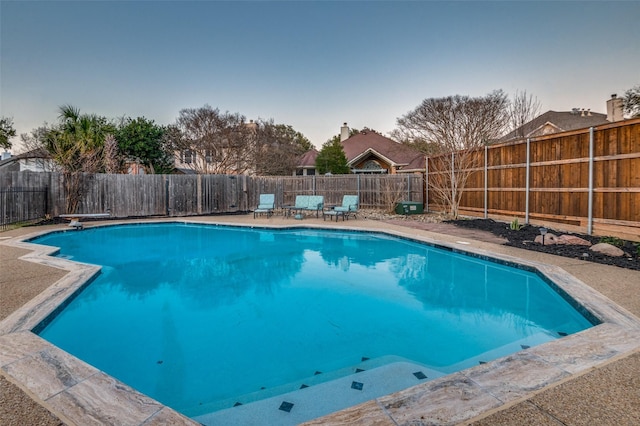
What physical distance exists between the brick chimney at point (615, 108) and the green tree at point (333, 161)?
42.1 feet

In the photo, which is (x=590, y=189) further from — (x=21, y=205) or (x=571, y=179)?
(x=21, y=205)

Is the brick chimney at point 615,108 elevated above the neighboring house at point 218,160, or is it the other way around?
the brick chimney at point 615,108

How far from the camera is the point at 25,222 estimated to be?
11.8 m

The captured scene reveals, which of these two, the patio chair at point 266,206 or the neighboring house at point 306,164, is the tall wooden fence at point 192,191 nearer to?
the patio chair at point 266,206

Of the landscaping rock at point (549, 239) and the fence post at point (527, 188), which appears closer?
the landscaping rock at point (549, 239)

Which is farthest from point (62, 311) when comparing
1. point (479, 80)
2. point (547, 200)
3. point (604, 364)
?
point (479, 80)

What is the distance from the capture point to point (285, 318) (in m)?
4.43

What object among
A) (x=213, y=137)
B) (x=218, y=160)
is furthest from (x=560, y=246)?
(x=218, y=160)

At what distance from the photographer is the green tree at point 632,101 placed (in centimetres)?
1155

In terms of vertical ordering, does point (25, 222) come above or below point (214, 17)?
below

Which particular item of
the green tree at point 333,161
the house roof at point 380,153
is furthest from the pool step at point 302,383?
the green tree at point 333,161

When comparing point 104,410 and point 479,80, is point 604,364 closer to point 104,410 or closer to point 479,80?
point 104,410

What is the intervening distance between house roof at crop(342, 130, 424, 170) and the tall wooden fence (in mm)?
7566

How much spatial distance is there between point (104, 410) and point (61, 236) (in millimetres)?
10146
